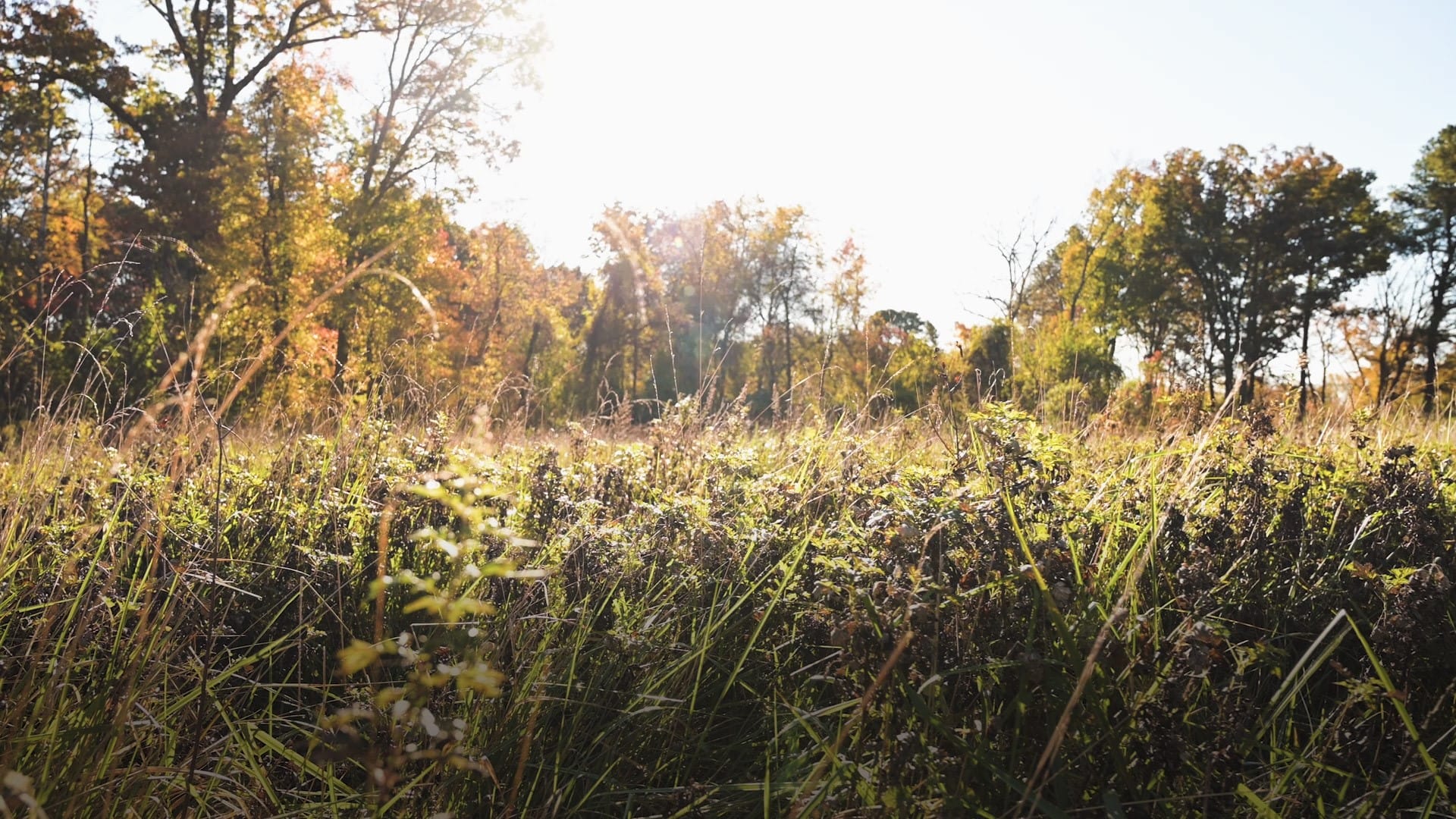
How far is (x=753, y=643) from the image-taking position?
7.83 feet

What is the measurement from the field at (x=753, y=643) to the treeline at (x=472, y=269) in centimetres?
80

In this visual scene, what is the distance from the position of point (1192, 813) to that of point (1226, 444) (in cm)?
178

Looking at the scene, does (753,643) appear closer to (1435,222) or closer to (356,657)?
(356,657)

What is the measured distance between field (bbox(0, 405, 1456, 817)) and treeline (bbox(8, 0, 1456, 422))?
0.80 meters

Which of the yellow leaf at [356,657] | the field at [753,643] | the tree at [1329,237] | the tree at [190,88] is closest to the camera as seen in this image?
the yellow leaf at [356,657]

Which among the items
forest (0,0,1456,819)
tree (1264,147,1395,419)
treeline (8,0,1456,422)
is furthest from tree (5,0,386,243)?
tree (1264,147,1395,419)

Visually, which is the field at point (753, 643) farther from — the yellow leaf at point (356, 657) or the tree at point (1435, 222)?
Answer: the tree at point (1435, 222)

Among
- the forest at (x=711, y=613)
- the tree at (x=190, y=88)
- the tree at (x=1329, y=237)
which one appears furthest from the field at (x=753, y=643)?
the tree at (x=1329, y=237)

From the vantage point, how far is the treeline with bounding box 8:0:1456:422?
643cm

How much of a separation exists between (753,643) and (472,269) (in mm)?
27124

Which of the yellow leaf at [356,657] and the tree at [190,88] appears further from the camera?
the tree at [190,88]

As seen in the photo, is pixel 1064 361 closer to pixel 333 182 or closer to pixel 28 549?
pixel 333 182

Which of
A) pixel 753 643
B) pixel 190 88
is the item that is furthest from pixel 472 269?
pixel 753 643

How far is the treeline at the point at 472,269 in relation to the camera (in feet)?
21.1
